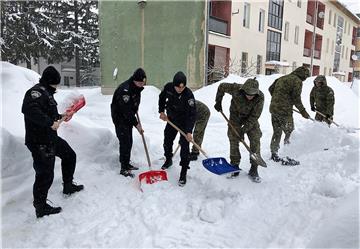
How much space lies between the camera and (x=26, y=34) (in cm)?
2517

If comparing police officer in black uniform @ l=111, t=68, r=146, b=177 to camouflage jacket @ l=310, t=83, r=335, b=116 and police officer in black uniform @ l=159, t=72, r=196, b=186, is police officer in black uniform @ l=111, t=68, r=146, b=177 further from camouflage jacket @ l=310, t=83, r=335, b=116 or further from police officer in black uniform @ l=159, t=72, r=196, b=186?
camouflage jacket @ l=310, t=83, r=335, b=116

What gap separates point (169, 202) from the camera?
3.94 meters

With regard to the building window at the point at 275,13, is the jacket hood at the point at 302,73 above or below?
below

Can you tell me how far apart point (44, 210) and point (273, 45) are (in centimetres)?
2105

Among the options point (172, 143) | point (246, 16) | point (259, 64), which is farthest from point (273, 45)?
point (172, 143)

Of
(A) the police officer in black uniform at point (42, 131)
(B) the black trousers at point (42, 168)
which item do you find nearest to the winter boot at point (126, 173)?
(A) the police officer in black uniform at point (42, 131)

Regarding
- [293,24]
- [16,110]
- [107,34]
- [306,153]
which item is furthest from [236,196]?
[293,24]

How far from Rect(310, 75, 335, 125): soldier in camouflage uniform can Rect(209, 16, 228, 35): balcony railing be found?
31.5ft

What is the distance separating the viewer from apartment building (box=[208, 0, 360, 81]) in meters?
16.9

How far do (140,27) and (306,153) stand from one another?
12291mm

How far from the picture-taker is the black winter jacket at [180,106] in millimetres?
4566

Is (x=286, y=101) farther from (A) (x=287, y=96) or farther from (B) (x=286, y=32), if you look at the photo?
(B) (x=286, y=32)

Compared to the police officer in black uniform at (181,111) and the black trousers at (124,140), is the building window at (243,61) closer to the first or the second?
the police officer in black uniform at (181,111)

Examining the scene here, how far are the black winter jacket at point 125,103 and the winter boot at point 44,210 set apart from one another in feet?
4.76
